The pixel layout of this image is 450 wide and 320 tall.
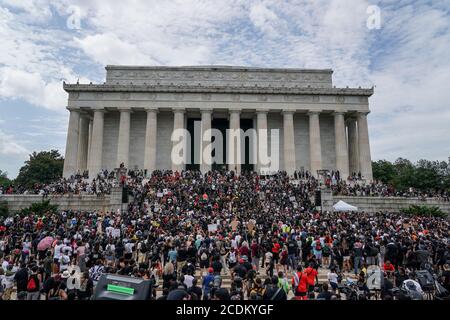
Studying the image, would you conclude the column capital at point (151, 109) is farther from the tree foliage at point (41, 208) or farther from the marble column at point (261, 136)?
the tree foliage at point (41, 208)

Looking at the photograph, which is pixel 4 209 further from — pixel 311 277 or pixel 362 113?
pixel 362 113

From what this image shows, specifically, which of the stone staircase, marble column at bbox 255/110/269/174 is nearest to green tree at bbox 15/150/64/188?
marble column at bbox 255/110/269/174

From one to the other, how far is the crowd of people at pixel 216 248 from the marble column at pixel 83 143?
20238 mm

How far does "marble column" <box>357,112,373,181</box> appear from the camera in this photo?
4555 cm

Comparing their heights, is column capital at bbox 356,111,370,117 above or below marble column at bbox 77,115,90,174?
above

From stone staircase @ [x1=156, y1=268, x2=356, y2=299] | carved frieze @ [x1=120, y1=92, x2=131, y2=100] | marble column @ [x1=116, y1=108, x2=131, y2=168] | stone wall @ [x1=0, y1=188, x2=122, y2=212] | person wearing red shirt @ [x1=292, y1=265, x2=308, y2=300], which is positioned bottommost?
stone staircase @ [x1=156, y1=268, x2=356, y2=299]

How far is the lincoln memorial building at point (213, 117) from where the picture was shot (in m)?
45.2

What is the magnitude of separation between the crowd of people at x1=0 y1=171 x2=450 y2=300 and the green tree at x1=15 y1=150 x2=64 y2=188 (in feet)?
154

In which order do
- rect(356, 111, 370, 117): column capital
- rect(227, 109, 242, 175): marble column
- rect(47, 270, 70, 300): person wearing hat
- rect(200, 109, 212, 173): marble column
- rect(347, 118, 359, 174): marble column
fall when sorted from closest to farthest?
rect(47, 270, 70, 300): person wearing hat, rect(200, 109, 212, 173): marble column, rect(227, 109, 242, 175): marble column, rect(356, 111, 370, 117): column capital, rect(347, 118, 359, 174): marble column

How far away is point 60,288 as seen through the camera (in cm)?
936

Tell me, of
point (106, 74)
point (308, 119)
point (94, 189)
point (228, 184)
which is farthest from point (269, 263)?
point (106, 74)

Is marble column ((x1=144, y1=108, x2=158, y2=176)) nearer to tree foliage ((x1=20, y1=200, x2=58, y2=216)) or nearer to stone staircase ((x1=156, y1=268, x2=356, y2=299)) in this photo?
tree foliage ((x1=20, y1=200, x2=58, y2=216))

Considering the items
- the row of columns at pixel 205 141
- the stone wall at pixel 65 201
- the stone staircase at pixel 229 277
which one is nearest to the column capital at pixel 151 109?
the row of columns at pixel 205 141
